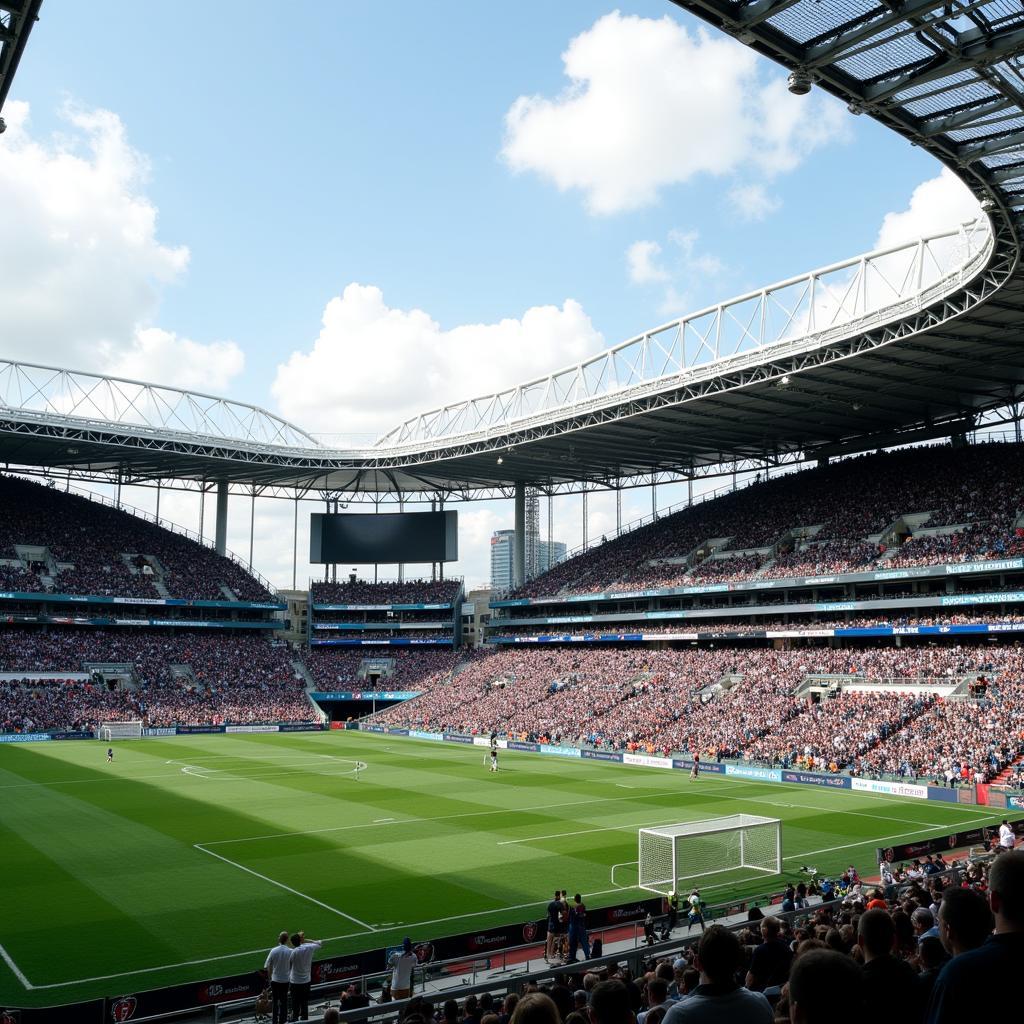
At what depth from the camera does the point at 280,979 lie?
15.9m

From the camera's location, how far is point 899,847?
27.9 metres

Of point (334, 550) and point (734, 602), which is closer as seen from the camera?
point (734, 602)

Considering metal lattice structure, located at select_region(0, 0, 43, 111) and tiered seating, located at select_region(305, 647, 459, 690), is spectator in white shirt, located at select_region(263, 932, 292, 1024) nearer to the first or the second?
metal lattice structure, located at select_region(0, 0, 43, 111)

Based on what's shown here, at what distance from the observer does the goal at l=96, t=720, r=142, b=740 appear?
6806cm

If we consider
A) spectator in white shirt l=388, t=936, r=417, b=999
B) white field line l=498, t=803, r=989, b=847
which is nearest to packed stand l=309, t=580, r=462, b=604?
white field line l=498, t=803, r=989, b=847

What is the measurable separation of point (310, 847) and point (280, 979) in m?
16.5

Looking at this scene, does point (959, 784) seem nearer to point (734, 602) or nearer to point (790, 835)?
point (790, 835)

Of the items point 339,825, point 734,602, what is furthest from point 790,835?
point 734,602

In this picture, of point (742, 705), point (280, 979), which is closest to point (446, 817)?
point (280, 979)

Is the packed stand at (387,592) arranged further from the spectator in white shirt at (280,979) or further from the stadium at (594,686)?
the spectator in white shirt at (280,979)

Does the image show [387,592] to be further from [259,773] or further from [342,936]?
[342,936]

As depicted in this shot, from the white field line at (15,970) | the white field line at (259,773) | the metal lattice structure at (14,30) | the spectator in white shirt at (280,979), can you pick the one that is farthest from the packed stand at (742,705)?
the metal lattice structure at (14,30)

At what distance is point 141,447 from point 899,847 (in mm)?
64291

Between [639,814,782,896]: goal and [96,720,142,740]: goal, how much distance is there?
52456 millimetres
